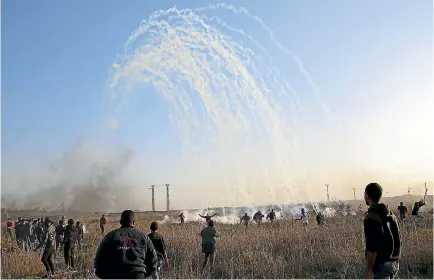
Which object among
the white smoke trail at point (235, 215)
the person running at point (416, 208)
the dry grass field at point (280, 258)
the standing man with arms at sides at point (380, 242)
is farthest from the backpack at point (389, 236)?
the white smoke trail at point (235, 215)

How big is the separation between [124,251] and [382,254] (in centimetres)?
318

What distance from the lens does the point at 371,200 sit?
5.85 metres

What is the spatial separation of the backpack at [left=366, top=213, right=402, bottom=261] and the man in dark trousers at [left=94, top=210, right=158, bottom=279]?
2884 mm

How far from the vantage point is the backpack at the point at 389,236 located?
5605 millimetres

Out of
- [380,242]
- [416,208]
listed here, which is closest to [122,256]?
[380,242]

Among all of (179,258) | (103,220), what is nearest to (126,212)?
(179,258)

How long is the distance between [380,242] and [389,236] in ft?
0.49

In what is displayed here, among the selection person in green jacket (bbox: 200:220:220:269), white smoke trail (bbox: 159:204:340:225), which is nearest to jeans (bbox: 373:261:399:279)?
person in green jacket (bbox: 200:220:220:269)

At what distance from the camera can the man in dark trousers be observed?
568 cm

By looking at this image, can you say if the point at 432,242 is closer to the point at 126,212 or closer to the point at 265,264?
the point at 265,264

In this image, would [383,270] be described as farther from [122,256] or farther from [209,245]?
[209,245]

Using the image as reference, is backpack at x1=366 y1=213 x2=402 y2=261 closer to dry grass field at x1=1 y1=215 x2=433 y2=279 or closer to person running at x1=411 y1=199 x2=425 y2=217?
dry grass field at x1=1 y1=215 x2=433 y2=279

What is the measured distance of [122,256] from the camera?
570 cm

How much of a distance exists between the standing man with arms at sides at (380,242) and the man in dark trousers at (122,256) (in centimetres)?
280
